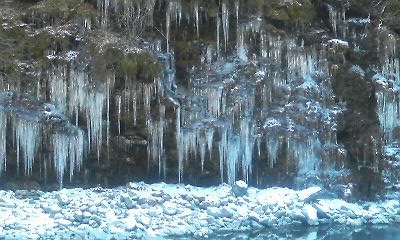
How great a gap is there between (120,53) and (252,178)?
4100 millimetres

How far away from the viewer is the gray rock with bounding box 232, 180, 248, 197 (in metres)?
16.1

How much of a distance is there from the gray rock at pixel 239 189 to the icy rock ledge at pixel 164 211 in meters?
0.08

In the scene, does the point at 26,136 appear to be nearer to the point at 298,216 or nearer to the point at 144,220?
the point at 144,220

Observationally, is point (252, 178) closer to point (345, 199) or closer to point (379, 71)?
point (345, 199)

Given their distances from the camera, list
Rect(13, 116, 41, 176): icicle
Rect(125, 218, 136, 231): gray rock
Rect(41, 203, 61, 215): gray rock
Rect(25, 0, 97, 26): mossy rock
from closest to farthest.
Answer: Rect(125, 218, 136, 231): gray rock, Rect(41, 203, 61, 215): gray rock, Rect(13, 116, 41, 176): icicle, Rect(25, 0, 97, 26): mossy rock

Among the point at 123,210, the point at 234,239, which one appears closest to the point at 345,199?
the point at 234,239

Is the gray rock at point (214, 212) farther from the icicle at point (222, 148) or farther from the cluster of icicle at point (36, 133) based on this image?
the cluster of icicle at point (36, 133)

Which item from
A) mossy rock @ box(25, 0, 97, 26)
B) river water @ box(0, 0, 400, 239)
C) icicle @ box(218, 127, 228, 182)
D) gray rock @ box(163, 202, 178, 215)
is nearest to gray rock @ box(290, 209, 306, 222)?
river water @ box(0, 0, 400, 239)

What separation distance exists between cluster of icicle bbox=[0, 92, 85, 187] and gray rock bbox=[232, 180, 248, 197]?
129 inches

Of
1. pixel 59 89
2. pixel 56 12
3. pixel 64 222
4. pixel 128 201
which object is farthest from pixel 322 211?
pixel 56 12

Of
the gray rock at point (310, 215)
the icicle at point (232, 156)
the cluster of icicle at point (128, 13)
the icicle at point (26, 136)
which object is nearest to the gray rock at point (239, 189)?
the icicle at point (232, 156)

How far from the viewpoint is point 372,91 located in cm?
1755

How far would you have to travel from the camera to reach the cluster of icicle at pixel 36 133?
51.5 feet

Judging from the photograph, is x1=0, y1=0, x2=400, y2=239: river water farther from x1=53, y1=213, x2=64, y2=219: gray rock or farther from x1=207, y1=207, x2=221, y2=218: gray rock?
x1=53, y1=213, x2=64, y2=219: gray rock
